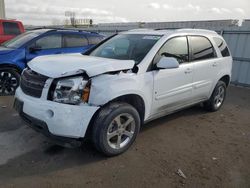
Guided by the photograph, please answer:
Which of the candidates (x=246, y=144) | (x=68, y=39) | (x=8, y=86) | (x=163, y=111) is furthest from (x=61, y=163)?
(x=68, y=39)

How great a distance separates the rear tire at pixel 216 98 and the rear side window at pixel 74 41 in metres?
4.07

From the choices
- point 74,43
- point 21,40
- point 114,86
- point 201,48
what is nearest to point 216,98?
point 201,48

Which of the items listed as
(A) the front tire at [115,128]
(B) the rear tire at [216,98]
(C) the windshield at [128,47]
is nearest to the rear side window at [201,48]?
(B) the rear tire at [216,98]

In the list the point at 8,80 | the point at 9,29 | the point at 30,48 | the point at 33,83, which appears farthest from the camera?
the point at 9,29

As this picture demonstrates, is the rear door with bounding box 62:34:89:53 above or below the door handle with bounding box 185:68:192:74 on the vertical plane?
above

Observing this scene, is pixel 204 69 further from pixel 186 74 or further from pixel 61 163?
pixel 61 163

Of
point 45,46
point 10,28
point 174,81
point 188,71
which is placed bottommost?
point 174,81

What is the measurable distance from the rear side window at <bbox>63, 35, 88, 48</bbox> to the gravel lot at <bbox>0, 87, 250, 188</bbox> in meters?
3.12

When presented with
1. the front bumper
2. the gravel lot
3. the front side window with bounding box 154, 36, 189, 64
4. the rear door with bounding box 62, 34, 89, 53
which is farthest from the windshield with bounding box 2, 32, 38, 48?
the front side window with bounding box 154, 36, 189, 64

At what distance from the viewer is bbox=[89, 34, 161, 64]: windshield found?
12.8 feet

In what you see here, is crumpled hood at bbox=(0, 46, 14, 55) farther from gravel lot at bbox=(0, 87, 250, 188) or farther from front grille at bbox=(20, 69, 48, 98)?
front grille at bbox=(20, 69, 48, 98)

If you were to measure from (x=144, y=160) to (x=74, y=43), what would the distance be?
4939 millimetres

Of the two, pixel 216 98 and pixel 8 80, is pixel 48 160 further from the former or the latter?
pixel 216 98

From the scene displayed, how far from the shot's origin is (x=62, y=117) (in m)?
2.90
